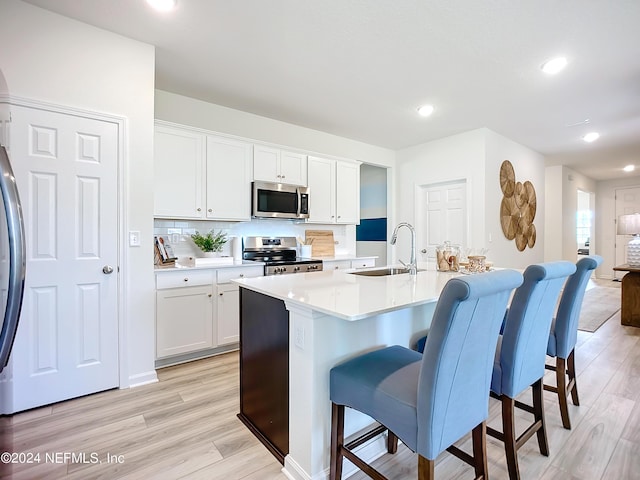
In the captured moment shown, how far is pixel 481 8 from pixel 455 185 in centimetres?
286

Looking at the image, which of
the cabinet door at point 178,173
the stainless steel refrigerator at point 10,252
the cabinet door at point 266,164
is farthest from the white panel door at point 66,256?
the cabinet door at point 266,164

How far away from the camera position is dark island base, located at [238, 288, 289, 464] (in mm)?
1621

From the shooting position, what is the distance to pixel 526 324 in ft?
4.73

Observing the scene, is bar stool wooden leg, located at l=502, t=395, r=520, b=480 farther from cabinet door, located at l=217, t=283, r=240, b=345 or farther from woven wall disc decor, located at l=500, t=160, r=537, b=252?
woven wall disc decor, located at l=500, t=160, r=537, b=252

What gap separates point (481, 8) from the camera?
207 centimetres

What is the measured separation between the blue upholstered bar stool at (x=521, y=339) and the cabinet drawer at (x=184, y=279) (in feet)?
7.82

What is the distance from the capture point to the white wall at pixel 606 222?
805 centimetres

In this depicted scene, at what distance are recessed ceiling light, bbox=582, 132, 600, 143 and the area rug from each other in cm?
249

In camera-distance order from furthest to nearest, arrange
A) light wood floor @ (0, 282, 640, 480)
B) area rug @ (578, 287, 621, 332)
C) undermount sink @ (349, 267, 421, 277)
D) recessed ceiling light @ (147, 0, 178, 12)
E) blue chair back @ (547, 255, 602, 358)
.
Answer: area rug @ (578, 287, 621, 332) → undermount sink @ (349, 267, 421, 277) → recessed ceiling light @ (147, 0, 178, 12) → blue chair back @ (547, 255, 602, 358) → light wood floor @ (0, 282, 640, 480)

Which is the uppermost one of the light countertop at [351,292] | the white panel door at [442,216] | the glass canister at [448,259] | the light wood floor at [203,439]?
the white panel door at [442,216]

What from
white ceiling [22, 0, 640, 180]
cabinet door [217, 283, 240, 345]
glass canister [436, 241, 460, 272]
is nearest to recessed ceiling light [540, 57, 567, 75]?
white ceiling [22, 0, 640, 180]

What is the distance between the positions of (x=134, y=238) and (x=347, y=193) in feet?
9.48

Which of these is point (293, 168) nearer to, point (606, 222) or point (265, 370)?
point (265, 370)

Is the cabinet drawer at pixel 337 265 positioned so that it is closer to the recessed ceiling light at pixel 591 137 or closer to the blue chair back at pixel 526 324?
the blue chair back at pixel 526 324
